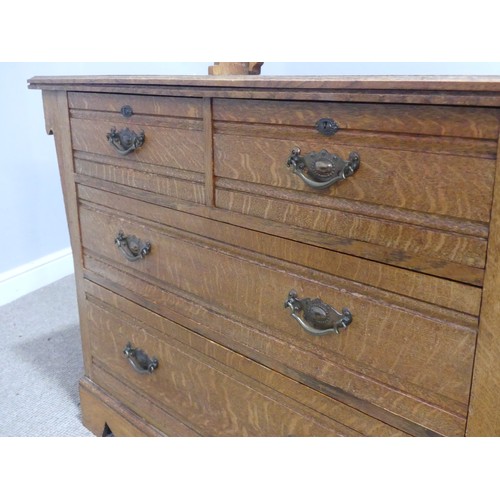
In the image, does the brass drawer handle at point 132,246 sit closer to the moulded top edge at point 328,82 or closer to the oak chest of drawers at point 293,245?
the oak chest of drawers at point 293,245

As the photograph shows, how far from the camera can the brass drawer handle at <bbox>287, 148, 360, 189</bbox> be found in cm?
73

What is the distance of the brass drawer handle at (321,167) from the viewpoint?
0.73 meters

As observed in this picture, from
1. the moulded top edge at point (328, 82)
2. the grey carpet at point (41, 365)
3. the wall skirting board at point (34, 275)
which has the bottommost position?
the grey carpet at point (41, 365)

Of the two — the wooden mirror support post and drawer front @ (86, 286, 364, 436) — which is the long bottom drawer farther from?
the wooden mirror support post

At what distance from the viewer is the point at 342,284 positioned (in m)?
0.79

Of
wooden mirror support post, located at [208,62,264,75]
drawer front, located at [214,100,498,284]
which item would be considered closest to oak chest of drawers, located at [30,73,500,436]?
drawer front, located at [214,100,498,284]

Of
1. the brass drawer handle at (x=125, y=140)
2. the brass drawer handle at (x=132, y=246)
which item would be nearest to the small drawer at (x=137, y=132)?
the brass drawer handle at (x=125, y=140)

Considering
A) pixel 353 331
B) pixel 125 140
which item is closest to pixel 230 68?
pixel 125 140

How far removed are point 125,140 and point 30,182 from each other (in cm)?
114

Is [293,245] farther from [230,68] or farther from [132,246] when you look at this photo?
[230,68]

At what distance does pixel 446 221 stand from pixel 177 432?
0.73 m

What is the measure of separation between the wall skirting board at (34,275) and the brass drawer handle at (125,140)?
1.15m

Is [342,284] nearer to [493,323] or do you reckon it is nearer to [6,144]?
[493,323]

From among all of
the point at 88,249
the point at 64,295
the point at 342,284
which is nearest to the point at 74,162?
the point at 88,249
